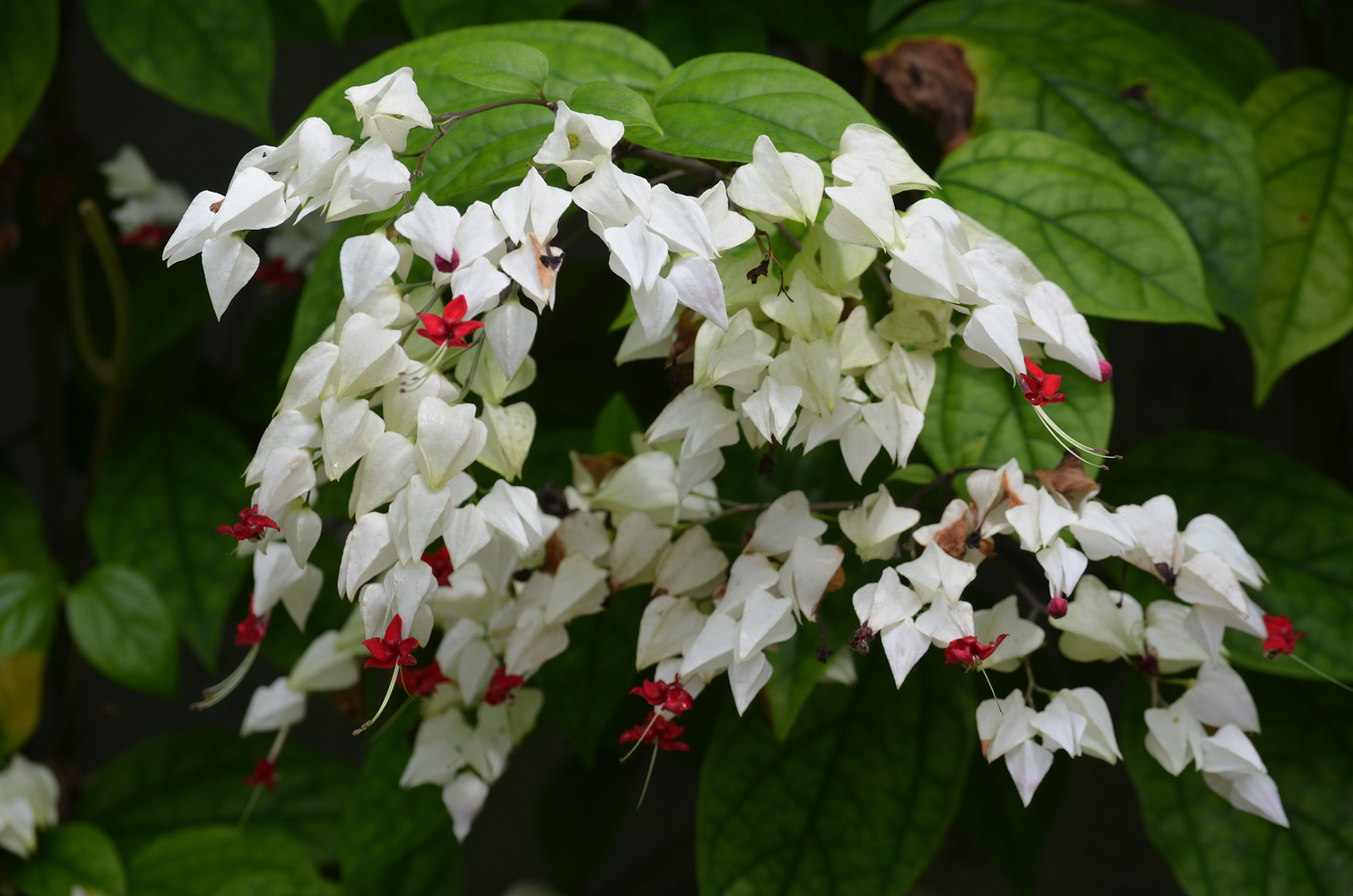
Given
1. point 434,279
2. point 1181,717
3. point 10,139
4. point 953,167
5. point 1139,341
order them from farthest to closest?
point 1139,341, point 10,139, point 953,167, point 1181,717, point 434,279

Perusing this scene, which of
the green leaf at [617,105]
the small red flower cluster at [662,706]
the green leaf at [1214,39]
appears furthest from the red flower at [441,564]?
the green leaf at [1214,39]

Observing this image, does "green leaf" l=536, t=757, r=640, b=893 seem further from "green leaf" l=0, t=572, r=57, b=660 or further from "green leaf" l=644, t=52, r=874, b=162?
"green leaf" l=644, t=52, r=874, b=162

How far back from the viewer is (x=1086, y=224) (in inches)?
22.2

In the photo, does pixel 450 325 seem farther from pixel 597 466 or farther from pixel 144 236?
pixel 144 236

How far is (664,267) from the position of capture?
0.41m

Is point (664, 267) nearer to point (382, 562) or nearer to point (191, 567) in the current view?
point (382, 562)

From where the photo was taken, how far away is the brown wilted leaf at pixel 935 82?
2.26 ft

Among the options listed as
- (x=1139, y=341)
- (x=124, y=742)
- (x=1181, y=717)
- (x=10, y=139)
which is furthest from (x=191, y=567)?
(x=1139, y=341)

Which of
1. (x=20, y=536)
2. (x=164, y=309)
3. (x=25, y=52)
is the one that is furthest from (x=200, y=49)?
(x=20, y=536)

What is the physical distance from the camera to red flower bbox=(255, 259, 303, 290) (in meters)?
0.92

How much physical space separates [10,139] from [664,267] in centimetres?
61

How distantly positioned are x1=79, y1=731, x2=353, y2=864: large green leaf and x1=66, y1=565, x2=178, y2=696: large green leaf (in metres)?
0.15

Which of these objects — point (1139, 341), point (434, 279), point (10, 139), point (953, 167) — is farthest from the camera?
point (1139, 341)

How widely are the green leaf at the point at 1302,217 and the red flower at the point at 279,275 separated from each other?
73cm
